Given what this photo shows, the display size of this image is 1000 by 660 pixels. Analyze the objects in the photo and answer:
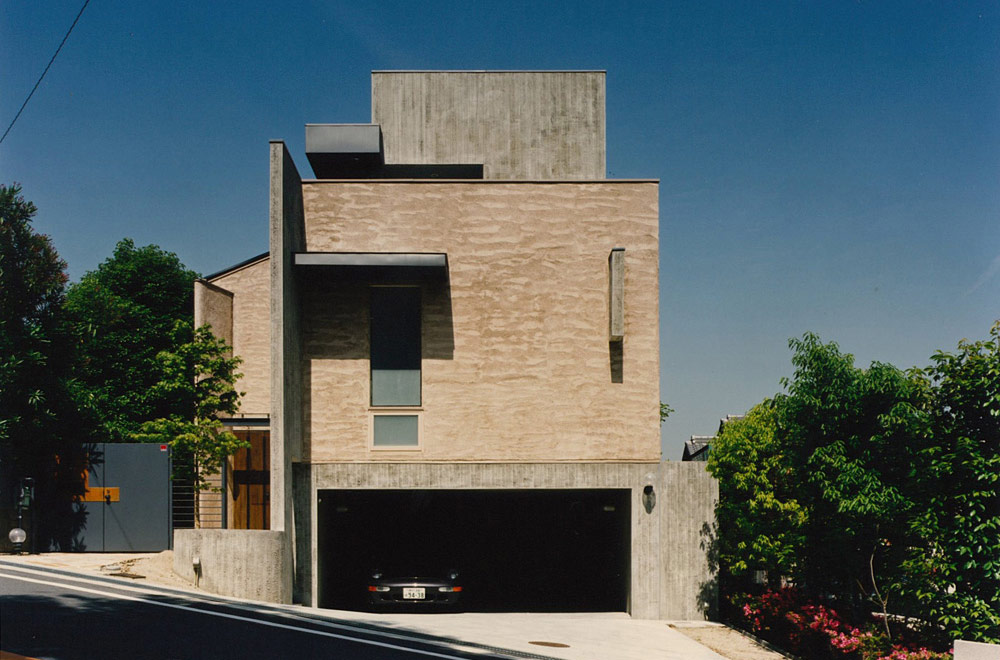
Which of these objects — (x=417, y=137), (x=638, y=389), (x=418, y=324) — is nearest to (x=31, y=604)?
(x=418, y=324)

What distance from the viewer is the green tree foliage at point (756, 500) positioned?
15141 mm

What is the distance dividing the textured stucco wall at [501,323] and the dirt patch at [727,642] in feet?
11.0

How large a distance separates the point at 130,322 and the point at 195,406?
23.3 m

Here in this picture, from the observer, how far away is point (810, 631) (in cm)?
1462

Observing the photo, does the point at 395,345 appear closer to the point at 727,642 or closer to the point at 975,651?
the point at 727,642

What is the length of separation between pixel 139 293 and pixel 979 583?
37.9m

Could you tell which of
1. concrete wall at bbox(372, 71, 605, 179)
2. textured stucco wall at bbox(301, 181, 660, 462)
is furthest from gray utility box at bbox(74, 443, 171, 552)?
concrete wall at bbox(372, 71, 605, 179)

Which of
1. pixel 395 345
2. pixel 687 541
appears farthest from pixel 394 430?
pixel 687 541

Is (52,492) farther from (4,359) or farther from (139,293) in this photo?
(139,293)

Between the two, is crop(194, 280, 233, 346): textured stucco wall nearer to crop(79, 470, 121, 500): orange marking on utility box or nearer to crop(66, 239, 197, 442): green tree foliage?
crop(79, 470, 121, 500): orange marking on utility box

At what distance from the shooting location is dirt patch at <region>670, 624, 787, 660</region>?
553 inches

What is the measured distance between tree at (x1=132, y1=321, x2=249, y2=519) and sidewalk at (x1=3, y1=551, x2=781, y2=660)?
7.58ft

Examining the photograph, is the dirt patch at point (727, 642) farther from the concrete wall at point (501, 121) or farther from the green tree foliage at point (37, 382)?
the green tree foliage at point (37, 382)

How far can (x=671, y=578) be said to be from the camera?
54.9 feet
